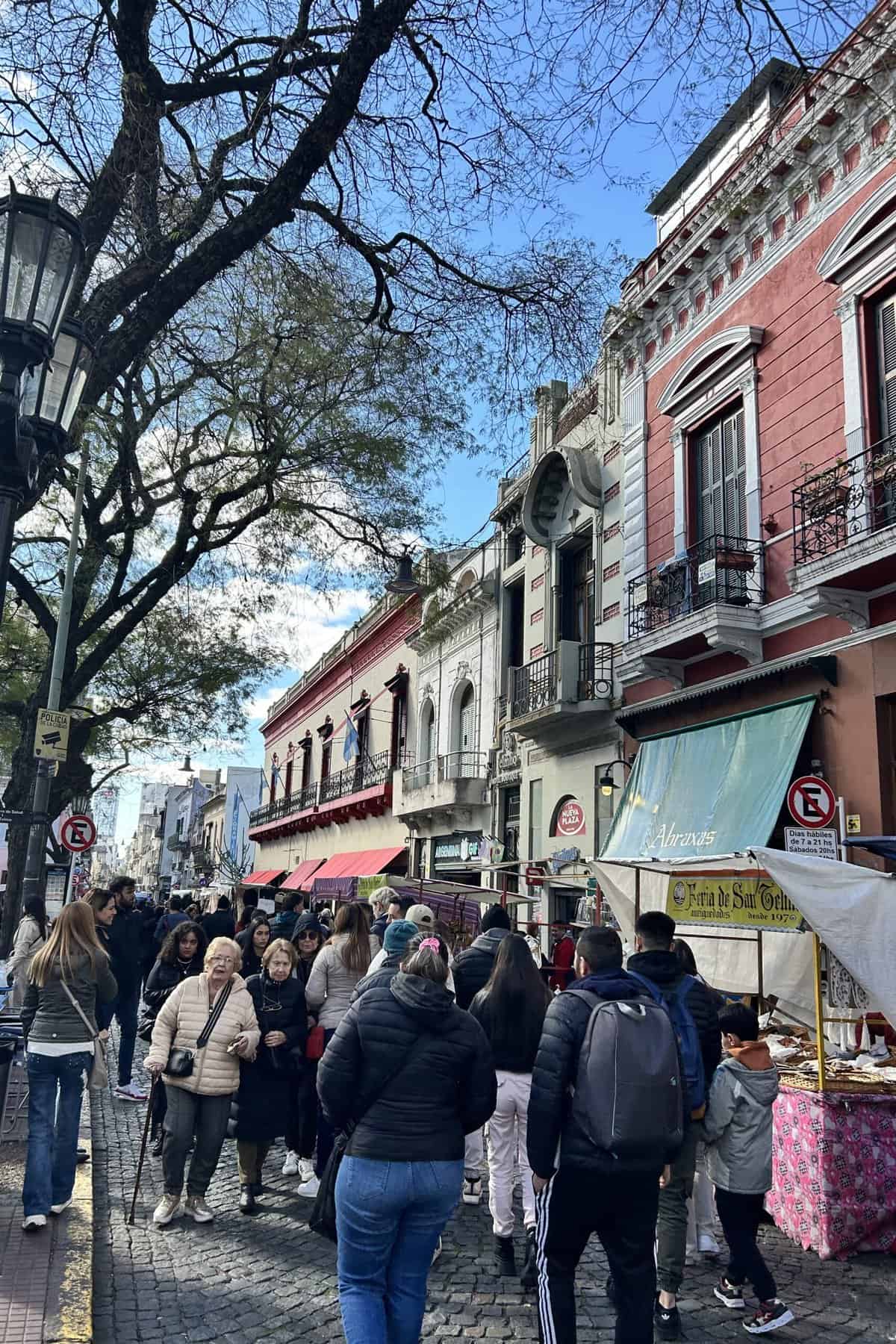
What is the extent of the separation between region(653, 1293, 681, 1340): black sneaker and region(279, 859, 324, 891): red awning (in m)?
27.1

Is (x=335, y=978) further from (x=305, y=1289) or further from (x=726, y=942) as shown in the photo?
(x=726, y=942)

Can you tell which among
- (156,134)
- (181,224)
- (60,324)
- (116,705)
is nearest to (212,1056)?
(60,324)

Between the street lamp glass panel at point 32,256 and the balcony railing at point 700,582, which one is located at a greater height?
the balcony railing at point 700,582

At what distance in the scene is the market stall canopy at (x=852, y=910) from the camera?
6215mm

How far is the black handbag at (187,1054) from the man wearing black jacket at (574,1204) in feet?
9.78

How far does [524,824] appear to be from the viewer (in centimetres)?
1859

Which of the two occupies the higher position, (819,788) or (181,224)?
(181,224)

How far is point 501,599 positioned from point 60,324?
1652cm

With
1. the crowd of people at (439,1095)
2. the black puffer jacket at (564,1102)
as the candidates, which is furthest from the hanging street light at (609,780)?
the black puffer jacket at (564,1102)

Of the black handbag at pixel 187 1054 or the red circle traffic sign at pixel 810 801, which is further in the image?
the red circle traffic sign at pixel 810 801

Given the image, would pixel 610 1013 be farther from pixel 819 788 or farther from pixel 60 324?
pixel 819 788

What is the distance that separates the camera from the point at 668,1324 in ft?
15.9

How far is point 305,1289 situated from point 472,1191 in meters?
2.17

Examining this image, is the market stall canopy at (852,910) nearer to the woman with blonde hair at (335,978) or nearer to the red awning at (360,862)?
the woman with blonde hair at (335,978)
